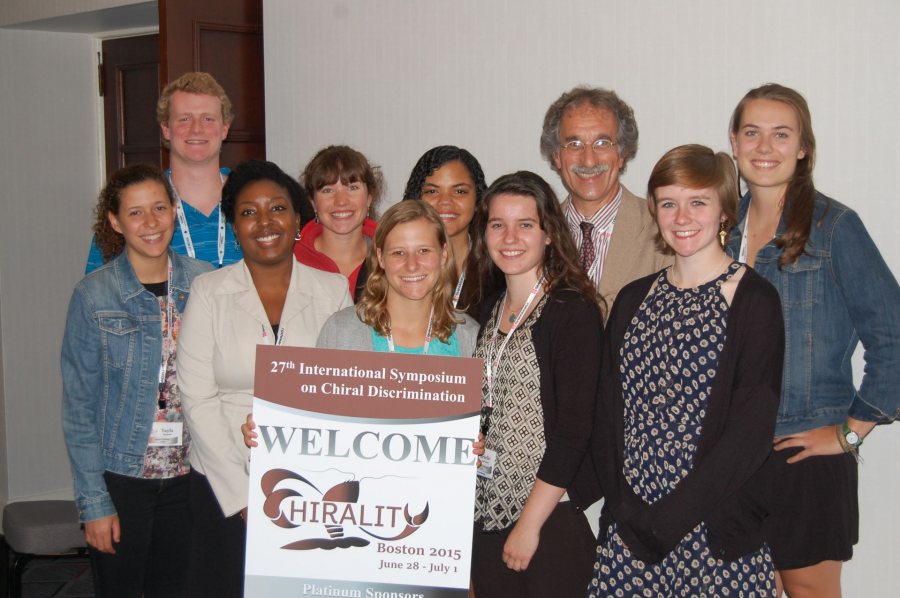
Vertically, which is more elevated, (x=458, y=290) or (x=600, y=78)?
(x=600, y=78)

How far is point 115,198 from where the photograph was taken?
279 cm

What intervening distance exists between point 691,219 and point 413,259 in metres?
0.76

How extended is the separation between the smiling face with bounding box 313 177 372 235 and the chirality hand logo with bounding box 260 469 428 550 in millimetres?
1113

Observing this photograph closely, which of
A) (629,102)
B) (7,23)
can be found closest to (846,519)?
(629,102)

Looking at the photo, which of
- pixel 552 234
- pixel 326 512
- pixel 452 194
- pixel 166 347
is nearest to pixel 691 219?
pixel 552 234

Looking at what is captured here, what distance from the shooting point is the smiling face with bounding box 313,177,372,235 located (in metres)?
3.08

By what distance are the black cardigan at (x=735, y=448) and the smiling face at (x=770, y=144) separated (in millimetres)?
456

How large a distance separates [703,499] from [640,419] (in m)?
0.25

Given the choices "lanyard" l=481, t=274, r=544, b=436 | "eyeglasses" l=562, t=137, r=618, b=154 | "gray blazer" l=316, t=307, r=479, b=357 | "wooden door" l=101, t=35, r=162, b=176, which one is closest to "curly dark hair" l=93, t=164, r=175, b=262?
"gray blazer" l=316, t=307, r=479, b=357

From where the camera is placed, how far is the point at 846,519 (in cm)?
233

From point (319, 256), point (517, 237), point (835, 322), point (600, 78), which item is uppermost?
point (600, 78)

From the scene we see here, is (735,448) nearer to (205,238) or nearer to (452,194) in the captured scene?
(452,194)

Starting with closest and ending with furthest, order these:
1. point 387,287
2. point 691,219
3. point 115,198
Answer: point 691,219 < point 387,287 < point 115,198

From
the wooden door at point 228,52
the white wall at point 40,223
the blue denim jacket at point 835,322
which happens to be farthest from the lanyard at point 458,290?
the white wall at point 40,223
